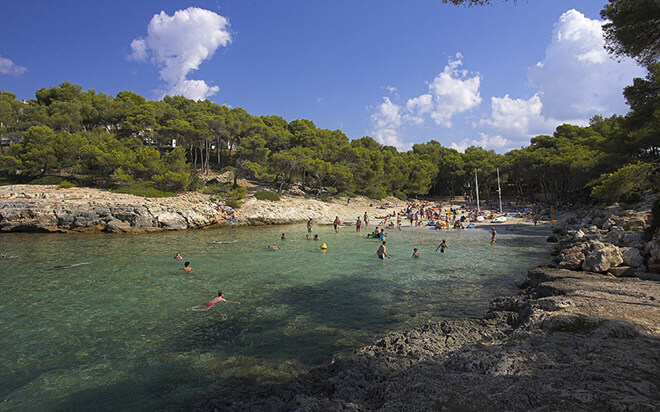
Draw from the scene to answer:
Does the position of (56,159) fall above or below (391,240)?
above

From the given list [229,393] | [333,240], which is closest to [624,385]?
[229,393]

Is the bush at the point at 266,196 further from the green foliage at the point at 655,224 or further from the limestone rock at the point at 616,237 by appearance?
the green foliage at the point at 655,224

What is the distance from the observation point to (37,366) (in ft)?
22.7

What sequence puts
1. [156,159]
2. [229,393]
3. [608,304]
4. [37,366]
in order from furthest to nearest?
[156,159] → [608,304] → [37,366] → [229,393]

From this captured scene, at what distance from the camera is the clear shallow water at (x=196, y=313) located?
20.8 feet

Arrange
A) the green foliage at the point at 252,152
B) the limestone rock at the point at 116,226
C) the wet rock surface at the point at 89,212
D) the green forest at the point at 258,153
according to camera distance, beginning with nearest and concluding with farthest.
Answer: the wet rock surface at the point at 89,212 → the limestone rock at the point at 116,226 → the green forest at the point at 258,153 → the green foliage at the point at 252,152

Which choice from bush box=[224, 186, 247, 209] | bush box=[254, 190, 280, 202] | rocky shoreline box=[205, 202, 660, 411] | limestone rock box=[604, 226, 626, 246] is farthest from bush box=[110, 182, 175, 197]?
limestone rock box=[604, 226, 626, 246]

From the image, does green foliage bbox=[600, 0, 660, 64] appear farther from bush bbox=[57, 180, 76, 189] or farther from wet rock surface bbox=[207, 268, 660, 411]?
bush bbox=[57, 180, 76, 189]

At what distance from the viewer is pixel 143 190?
35.4 metres

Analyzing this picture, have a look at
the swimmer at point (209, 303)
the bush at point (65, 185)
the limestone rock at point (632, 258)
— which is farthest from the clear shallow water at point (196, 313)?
the bush at point (65, 185)

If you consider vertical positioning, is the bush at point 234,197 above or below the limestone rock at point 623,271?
above

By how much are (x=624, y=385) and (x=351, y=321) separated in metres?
6.17

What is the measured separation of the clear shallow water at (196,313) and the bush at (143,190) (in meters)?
14.4

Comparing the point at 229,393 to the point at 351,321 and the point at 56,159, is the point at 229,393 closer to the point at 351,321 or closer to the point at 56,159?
the point at 351,321
